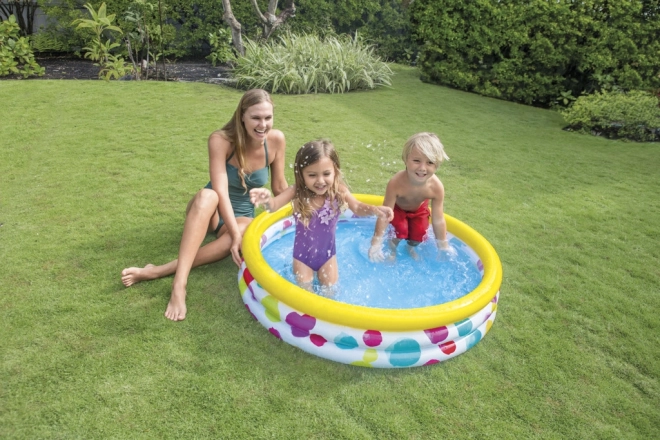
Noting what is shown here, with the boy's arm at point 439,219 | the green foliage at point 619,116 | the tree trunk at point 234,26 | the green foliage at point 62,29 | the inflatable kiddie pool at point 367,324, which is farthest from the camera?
the green foliage at point 62,29

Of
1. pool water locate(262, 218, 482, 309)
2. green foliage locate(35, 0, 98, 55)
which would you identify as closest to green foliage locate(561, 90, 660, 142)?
pool water locate(262, 218, 482, 309)

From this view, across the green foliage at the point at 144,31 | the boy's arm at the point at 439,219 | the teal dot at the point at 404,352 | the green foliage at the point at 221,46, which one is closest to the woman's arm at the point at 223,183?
the teal dot at the point at 404,352

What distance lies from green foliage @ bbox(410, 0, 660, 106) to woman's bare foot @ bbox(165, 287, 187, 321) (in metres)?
8.60

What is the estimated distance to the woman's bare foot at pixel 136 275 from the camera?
315 centimetres

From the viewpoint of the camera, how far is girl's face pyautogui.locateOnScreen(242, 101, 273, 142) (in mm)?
3129

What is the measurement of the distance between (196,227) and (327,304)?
1092 millimetres

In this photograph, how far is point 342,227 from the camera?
442 cm

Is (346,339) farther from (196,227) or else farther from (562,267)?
(562,267)

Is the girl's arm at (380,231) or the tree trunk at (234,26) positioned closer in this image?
the girl's arm at (380,231)

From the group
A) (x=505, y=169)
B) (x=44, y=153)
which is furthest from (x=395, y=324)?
(x=44, y=153)

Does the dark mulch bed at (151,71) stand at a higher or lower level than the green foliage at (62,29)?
lower

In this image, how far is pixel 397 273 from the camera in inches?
148

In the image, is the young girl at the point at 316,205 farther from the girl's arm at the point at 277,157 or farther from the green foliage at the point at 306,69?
the green foliage at the point at 306,69

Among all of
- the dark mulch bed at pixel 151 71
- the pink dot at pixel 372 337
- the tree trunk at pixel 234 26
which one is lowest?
the pink dot at pixel 372 337
